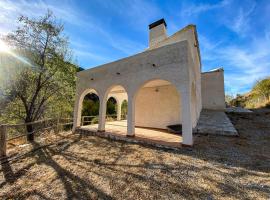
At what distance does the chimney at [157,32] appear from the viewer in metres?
11.7

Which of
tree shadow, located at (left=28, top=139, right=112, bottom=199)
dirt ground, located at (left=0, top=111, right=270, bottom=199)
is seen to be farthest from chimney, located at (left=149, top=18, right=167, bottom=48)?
tree shadow, located at (left=28, top=139, right=112, bottom=199)

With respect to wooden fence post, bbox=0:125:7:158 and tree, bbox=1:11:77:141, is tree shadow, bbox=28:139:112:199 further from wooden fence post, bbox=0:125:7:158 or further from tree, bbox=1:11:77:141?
tree, bbox=1:11:77:141

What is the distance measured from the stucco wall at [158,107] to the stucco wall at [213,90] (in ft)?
27.5

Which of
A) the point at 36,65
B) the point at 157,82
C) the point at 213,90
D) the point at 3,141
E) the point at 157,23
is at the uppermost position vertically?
the point at 157,23

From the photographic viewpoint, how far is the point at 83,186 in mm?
3391

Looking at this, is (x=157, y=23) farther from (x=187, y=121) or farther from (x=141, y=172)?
(x=141, y=172)

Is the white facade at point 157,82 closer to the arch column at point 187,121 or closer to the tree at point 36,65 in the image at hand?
the arch column at point 187,121

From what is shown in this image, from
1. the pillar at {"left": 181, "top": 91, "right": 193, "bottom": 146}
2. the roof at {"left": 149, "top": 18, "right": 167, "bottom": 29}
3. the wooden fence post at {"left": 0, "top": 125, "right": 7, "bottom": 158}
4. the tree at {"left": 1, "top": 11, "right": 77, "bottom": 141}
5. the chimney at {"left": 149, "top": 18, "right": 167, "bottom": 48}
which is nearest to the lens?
the pillar at {"left": 181, "top": 91, "right": 193, "bottom": 146}

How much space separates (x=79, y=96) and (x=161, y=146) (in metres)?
7.11

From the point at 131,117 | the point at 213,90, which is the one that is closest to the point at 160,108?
the point at 131,117

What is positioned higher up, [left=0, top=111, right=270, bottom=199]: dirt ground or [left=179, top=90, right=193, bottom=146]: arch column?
[left=179, top=90, right=193, bottom=146]: arch column

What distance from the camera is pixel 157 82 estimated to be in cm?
862

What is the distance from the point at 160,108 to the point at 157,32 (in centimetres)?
681

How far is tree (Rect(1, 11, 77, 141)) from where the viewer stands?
8961 mm
